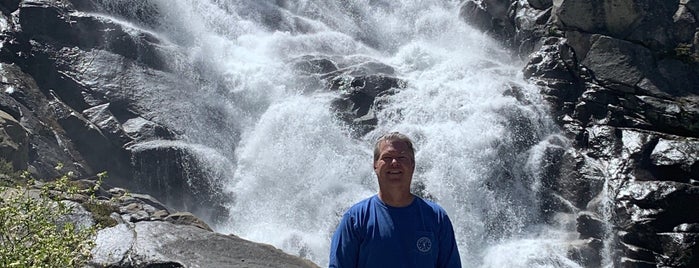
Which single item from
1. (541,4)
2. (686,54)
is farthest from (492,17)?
(686,54)

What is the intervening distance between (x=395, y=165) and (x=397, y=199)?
22 centimetres

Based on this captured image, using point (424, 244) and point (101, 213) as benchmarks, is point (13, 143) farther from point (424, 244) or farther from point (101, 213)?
point (424, 244)

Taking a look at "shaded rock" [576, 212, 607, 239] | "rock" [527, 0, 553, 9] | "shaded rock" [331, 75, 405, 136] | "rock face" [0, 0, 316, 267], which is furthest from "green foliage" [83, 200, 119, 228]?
"rock" [527, 0, 553, 9]

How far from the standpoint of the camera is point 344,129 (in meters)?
19.6

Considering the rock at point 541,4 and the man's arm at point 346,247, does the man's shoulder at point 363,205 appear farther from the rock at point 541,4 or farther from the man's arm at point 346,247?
the rock at point 541,4

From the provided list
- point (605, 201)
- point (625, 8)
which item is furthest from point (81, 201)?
point (625, 8)

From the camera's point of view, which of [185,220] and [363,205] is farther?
[185,220]

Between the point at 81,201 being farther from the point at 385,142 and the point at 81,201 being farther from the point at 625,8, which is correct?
the point at 625,8

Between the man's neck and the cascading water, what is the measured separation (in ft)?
36.6

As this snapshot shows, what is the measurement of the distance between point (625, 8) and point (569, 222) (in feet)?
27.6

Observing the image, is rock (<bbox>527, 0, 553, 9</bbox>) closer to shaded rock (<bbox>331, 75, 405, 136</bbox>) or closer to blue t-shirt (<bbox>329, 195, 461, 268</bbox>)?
shaded rock (<bbox>331, 75, 405, 136</bbox>)

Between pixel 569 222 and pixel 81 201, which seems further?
pixel 569 222

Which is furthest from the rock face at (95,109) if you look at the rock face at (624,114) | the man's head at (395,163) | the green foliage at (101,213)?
the rock face at (624,114)

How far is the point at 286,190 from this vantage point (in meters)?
17.5
